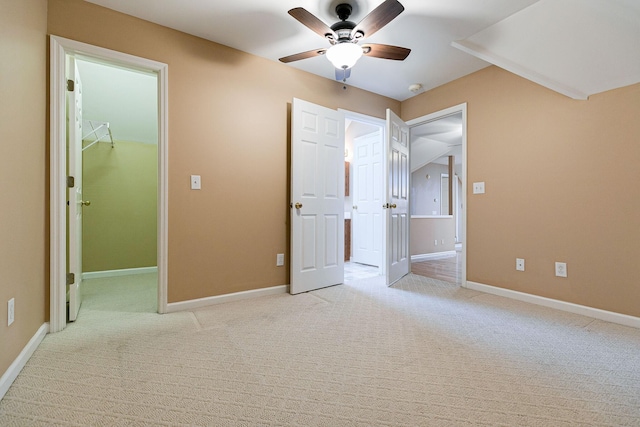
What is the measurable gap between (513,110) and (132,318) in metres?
3.90

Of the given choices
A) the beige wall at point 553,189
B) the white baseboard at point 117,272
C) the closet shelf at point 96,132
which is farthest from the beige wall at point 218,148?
the beige wall at point 553,189

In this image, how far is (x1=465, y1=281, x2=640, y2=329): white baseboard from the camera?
2.21m

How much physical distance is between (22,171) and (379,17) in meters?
2.27

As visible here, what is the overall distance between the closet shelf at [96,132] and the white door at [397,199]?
341cm

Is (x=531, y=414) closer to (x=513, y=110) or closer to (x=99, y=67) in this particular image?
(x=513, y=110)

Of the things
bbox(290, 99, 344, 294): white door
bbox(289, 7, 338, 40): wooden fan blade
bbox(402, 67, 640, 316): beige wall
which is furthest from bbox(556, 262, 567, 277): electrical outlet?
bbox(289, 7, 338, 40): wooden fan blade

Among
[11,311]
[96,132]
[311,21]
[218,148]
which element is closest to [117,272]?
[96,132]

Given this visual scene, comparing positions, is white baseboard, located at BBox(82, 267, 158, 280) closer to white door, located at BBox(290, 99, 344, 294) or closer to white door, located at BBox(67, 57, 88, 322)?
white door, located at BBox(67, 57, 88, 322)

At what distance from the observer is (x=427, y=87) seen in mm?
3586

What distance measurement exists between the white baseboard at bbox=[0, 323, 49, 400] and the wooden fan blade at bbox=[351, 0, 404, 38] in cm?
269

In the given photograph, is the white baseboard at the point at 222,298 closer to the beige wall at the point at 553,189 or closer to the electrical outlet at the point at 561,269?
the beige wall at the point at 553,189

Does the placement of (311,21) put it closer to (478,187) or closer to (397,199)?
(397,199)

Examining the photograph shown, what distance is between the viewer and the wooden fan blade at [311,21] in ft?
5.95

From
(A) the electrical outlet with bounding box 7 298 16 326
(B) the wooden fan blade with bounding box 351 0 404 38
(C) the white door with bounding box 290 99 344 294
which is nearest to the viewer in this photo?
(A) the electrical outlet with bounding box 7 298 16 326
